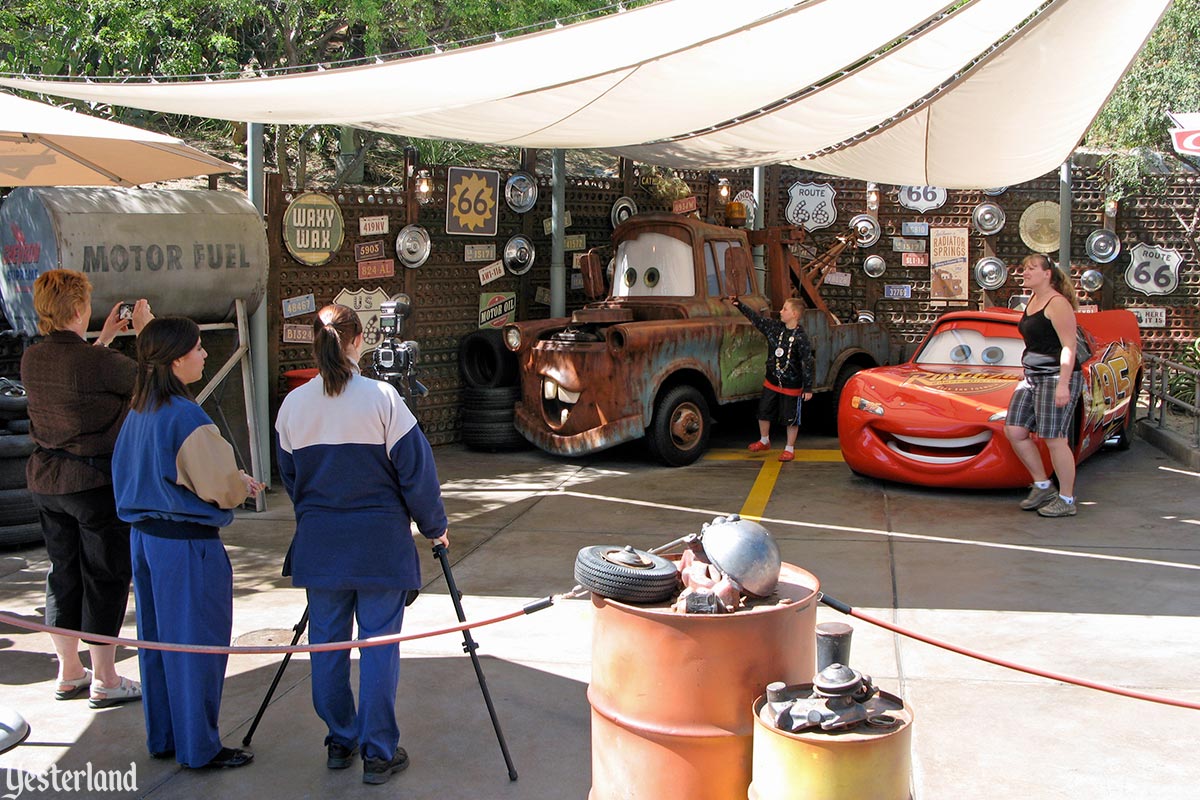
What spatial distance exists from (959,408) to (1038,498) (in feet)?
2.99

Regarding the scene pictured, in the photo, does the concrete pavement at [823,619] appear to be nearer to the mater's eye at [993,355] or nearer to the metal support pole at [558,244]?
the mater's eye at [993,355]

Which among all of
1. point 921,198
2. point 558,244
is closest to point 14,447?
point 558,244

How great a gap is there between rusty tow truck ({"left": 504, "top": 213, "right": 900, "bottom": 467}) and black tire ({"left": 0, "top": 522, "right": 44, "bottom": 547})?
4485 millimetres

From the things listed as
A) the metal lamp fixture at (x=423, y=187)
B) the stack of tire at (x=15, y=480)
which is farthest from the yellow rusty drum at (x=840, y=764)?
the metal lamp fixture at (x=423, y=187)

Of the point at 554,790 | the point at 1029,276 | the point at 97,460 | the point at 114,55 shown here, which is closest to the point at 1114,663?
the point at 554,790

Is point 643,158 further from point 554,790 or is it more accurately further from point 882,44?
point 554,790

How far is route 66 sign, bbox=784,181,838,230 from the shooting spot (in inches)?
597

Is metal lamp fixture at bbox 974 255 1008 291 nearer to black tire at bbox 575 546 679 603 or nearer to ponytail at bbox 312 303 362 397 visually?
ponytail at bbox 312 303 362 397

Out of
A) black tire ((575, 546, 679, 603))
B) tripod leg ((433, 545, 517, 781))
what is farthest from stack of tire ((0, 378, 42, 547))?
black tire ((575, 546, 679, 603))

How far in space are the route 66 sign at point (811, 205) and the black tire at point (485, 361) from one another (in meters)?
5.56

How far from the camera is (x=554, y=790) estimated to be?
4215mm

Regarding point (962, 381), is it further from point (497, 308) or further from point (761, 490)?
point (497, 308)

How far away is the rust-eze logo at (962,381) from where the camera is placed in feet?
29.7

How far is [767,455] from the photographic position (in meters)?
11.1
